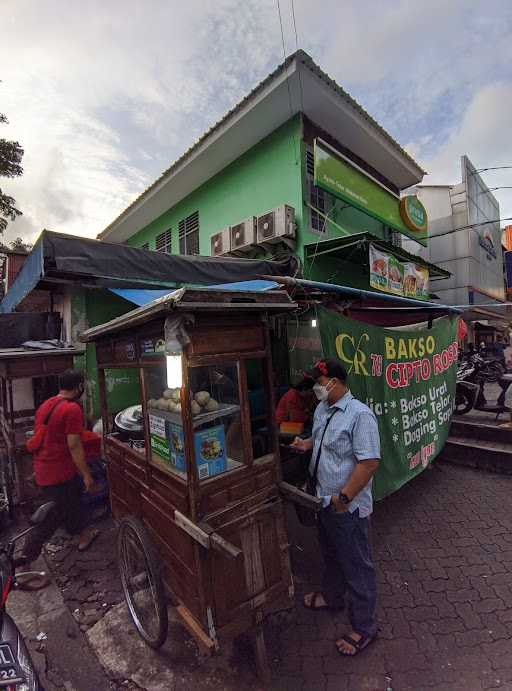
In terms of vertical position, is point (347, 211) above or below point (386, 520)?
above

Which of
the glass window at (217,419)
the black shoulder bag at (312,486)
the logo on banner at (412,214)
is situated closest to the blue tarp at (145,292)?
the glass window at (217,419)

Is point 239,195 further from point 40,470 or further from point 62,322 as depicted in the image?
point 40,470

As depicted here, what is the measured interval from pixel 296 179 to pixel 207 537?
26.2 feet

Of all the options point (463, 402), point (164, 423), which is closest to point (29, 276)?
point (164, 423)

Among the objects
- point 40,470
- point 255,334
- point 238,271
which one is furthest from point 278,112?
point 40,470

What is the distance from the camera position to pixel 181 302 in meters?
1.92

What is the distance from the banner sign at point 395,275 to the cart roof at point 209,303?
217 inches

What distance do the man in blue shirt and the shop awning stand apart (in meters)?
5.34

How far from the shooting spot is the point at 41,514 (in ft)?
11.8

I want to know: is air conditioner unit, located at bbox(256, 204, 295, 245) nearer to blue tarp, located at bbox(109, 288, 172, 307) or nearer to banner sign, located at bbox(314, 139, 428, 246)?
banner sign, located at bbox(314, 139, 428, 246)

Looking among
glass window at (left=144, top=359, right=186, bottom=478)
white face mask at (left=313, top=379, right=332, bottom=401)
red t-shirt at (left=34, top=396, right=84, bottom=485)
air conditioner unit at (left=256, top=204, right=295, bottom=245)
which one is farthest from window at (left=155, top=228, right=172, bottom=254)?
white face mask at (left=313, top=379, right=332, bottom=401)

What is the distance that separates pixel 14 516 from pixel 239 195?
864 cm

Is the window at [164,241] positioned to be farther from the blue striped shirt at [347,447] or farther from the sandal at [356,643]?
the sandal at [356,643]

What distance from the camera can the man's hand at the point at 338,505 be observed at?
247 centimetres
